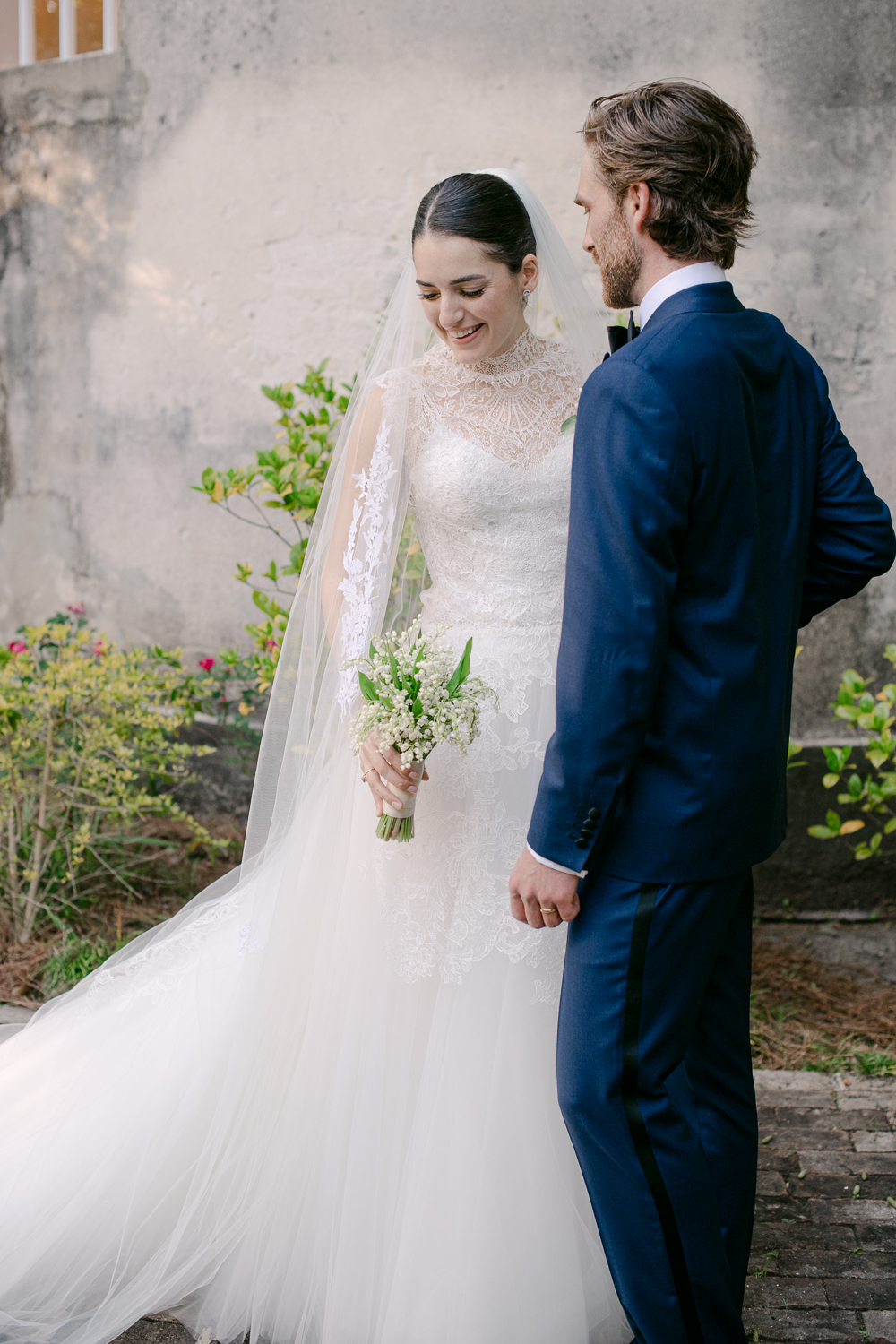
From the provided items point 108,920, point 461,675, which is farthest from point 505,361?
point 108,920

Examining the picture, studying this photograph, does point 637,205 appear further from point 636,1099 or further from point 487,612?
point 636,1099

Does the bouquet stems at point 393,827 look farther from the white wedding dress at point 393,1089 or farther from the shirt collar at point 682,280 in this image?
the shirt collar at point 682,280

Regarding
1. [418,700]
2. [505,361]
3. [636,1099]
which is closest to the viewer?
[636,1099]

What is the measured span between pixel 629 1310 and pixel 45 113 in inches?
204

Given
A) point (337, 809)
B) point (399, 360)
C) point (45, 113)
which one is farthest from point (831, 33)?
point (337, 809)

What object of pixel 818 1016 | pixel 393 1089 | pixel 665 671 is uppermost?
pixel 665 671

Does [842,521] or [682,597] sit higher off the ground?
[842,521]

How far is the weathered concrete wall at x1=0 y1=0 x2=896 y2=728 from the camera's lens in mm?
4035

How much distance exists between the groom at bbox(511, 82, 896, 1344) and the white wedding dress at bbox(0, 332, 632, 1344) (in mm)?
402

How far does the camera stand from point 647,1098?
1587 millimetres

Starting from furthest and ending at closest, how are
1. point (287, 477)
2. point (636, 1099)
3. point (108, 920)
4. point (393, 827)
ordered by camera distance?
point (108, 920)
point (287, 477)
point (393, 827)
point (636, 1099)

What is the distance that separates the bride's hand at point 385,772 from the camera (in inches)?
76.3

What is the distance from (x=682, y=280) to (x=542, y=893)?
1.02 metres

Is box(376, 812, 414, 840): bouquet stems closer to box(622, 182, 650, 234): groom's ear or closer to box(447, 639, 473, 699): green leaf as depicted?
box(447, 639, 473, 699): green leaf
